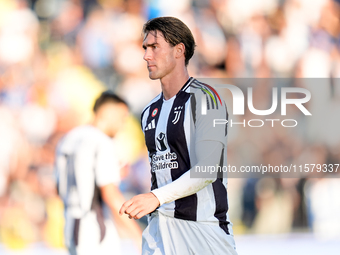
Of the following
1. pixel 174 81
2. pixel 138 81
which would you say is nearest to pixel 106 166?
pixel 138 81

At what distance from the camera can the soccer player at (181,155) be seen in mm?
1679

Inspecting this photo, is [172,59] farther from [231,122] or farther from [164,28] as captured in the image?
[231,122]

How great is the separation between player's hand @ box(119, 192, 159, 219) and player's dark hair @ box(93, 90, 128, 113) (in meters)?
2.80

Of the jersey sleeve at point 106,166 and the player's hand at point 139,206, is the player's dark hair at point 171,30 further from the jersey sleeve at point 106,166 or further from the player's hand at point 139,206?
the jersey sleeve at point 106,166

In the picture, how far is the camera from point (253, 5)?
14.3ft

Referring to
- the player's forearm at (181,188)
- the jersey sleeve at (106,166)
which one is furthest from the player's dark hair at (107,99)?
the player's forearm at (181,188)

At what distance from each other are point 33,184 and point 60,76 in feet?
3.41

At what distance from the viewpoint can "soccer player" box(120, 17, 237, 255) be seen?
5.51 ft

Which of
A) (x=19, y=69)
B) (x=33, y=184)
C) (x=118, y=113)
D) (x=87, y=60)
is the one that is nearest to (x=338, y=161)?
(x=118, y=113)

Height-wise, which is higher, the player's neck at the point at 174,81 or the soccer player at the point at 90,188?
the player's neck at the point at 174,81

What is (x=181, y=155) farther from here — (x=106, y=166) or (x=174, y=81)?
(x=106, y=166)

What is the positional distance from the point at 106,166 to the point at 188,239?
2.49 metres

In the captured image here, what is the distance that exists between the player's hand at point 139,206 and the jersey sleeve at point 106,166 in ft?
8.53

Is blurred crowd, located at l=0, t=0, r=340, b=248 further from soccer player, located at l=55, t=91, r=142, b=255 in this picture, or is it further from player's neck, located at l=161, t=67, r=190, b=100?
player's neck, located at l=161, t=67, r=190, b=100
